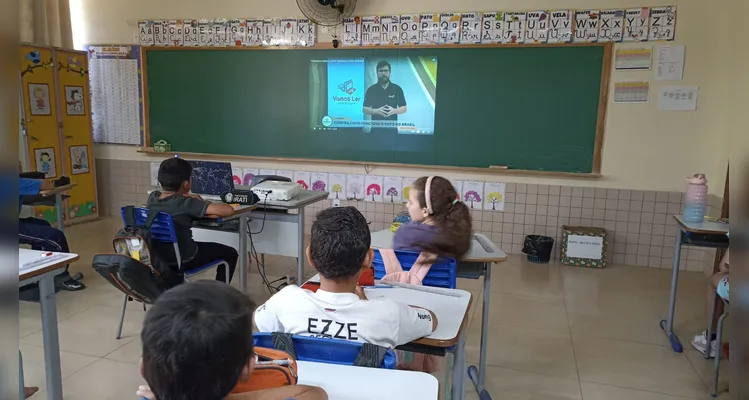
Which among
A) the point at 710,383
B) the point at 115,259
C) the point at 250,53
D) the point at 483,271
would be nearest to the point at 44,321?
the point at 115,259

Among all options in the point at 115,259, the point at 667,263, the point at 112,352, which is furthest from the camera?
the point at 667,263

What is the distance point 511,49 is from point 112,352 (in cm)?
379

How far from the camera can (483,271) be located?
2.36m

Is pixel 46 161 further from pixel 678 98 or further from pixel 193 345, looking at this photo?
pixel 678 98

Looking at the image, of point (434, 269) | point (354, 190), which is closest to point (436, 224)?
point (434, 269)

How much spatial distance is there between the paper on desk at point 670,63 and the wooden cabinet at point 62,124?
555 cm

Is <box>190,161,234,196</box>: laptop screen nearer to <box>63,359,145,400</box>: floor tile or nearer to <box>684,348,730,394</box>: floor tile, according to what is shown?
<box>63,359,145,400</box>: floor tile

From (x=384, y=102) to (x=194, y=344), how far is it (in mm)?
4311

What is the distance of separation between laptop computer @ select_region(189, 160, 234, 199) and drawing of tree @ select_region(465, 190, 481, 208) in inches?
90.5

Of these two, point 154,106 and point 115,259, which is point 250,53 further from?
point 115,259

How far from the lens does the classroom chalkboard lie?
4512mm

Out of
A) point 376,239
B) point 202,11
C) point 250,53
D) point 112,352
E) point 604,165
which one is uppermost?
point 202,11

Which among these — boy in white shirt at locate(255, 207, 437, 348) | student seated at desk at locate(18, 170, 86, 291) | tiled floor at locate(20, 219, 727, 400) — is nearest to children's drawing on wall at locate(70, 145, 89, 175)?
tiled floor at locate(20, 219, 727, 400)

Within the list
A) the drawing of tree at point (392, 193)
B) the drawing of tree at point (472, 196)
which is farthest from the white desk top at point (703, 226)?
the drawing of tree at point (392, 193)
